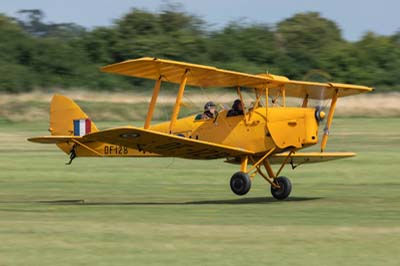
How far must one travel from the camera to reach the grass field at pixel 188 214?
35.0 ft

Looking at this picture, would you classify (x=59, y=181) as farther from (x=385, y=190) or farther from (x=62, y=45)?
(x=62, y=45)

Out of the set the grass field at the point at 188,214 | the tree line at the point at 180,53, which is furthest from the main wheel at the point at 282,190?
the tree line at the point at 180,53

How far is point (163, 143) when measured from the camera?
53.0 ft

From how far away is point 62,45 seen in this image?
6053 cm

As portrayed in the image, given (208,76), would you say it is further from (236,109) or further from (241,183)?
(241,183)

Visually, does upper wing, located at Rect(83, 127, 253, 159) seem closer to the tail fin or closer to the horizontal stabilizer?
the horizontal stabilizer

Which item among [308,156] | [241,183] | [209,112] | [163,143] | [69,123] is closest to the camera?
[163,143]

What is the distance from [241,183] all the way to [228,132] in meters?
1.09

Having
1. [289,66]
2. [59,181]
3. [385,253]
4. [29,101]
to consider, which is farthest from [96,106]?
[385,253]

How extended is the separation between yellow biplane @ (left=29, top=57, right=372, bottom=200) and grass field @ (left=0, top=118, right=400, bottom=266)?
793 millimetres

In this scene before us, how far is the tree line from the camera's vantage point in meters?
54.3

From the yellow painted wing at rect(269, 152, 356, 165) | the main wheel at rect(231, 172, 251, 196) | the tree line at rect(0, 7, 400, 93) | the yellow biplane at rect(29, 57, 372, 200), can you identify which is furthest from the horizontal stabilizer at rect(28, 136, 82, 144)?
the tree line at rect(0, 7, 400, 93)

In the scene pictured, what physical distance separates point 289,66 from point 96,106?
17.2 metres

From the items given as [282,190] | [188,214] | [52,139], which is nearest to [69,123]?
[52,139]
